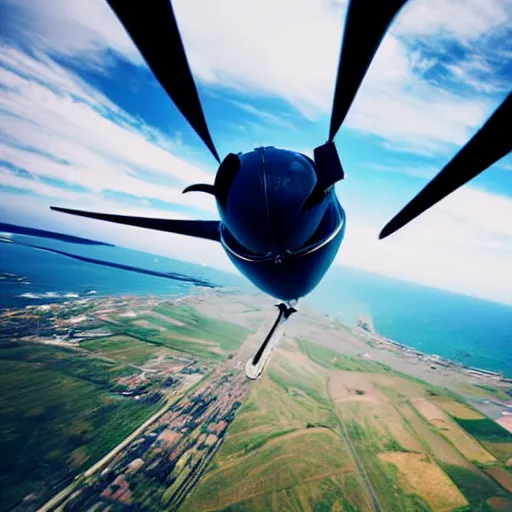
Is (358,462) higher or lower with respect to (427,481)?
lower

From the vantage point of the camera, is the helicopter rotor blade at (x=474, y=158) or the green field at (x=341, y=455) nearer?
the helicopter rotor blade at (x=474, y=158)

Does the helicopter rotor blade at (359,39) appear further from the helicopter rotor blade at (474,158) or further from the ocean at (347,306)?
the ocean at (347,306)

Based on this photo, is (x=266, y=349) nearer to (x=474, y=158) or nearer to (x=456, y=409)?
(x=474, y=158)

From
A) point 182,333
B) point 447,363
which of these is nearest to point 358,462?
point 182,333

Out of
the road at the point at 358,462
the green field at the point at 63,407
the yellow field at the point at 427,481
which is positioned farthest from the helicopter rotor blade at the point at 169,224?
the green field at the point at 63,407

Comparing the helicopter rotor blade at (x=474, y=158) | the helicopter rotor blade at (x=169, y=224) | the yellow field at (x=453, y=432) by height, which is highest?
the helicopter rotor blade at (x=474, y=158)

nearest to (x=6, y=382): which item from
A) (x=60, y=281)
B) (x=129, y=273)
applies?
(x=60, y=281)
